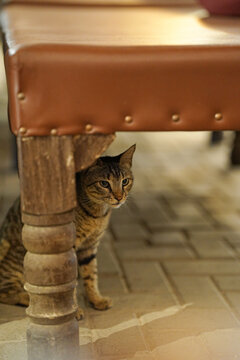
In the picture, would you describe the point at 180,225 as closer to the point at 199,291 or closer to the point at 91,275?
the point at 199,291

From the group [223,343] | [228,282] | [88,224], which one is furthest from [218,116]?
[228,282]

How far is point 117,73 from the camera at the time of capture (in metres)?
1.27

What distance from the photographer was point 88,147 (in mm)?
1324

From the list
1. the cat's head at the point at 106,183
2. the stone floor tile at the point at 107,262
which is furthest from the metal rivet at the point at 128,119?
the stone floor tile at the point at 107,262

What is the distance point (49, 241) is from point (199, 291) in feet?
2.71

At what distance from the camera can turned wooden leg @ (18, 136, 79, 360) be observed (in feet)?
4.22

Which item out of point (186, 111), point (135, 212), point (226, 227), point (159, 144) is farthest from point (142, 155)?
point (186, 111)

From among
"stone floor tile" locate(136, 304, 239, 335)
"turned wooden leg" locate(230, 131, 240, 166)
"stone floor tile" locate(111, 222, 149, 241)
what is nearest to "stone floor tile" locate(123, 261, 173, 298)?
"stone floor tile" locate(136, 304, 239, 335)

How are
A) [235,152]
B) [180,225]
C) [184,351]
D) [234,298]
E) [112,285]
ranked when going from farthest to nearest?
[235,152], [180,225], [112,285], [234,298], [184,351]

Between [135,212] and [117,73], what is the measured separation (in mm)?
1615

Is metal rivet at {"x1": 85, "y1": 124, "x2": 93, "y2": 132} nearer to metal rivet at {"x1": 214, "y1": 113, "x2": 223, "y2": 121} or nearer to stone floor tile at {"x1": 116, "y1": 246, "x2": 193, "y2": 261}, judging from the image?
metal rivet at {"x1": 214, "y1": 113, "x2": 223, "y2": 121}

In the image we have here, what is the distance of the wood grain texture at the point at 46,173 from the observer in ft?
4.19

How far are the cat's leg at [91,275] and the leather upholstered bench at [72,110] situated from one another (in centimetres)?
40

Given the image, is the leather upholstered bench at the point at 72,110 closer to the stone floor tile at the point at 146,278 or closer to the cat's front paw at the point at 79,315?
the cat's front paw at the point at 79,315
